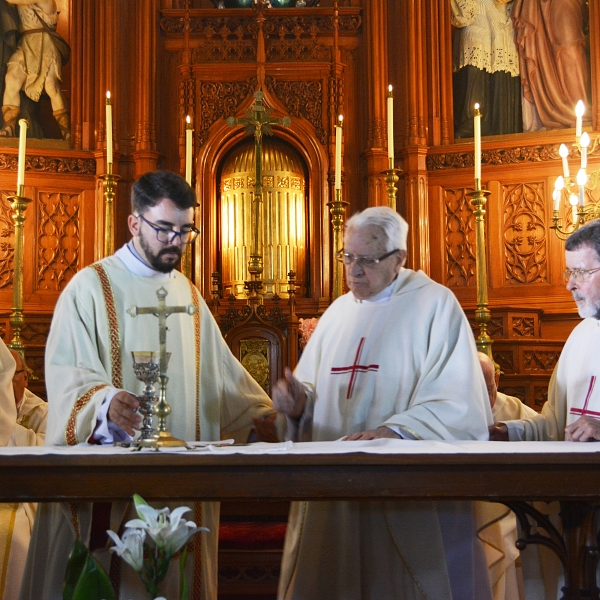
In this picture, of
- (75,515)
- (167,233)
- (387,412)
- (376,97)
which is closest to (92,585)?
(75,515)

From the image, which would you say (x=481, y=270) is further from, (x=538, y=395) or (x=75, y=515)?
(x=75, y=515)

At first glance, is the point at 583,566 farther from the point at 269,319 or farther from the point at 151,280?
the point at 269,319

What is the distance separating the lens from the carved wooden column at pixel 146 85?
8500 mm

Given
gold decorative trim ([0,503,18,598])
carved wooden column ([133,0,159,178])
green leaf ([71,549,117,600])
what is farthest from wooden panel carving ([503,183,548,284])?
green leaf ([71,549,117,600])

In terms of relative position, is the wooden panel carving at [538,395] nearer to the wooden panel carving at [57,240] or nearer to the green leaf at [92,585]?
the wooden panel carving at [57,240]

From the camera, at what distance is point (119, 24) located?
8.79 meters

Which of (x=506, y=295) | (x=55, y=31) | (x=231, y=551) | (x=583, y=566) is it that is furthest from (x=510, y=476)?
(x=55, y=31)

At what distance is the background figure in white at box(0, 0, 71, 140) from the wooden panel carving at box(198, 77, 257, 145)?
1.24 meters

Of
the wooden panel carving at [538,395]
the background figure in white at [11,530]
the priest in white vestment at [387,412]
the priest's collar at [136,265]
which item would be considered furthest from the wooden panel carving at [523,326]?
the priest's collar at [136,265]

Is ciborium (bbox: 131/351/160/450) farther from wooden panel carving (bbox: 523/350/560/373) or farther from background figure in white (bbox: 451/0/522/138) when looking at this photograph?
background figure in white (bbox: 451/0/522/138)

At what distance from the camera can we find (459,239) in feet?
27.7

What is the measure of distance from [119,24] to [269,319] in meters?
3.83

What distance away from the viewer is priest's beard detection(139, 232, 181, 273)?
12.3 feet

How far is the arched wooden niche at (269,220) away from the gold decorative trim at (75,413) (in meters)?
4.99
